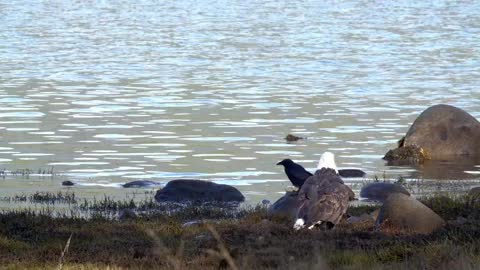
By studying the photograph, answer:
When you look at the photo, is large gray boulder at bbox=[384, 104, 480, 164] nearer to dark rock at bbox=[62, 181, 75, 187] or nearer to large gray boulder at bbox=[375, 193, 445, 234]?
dark rock at bbox=[62, 181, 75, 187]

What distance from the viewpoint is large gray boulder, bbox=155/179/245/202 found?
18.4m

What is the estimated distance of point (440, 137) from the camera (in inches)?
949

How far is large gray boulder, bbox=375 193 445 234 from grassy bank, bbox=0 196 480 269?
211 mm

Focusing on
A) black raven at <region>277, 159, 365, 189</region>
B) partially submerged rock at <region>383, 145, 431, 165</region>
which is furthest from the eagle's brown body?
partially submerged rock at <region>383, 145, 431, 165</region>

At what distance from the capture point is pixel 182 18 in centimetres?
6806

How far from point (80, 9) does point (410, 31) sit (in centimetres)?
2555

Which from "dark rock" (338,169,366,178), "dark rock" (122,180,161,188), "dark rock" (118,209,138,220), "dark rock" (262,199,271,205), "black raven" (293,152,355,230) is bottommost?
"dark rock" (338,169,366,178)

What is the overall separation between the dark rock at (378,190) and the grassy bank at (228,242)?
1852 millimetres

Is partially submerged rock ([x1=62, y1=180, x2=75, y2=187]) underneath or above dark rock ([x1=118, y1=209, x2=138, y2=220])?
underneath

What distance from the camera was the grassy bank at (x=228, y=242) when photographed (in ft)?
35.8

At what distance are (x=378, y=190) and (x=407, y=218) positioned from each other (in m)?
4.60

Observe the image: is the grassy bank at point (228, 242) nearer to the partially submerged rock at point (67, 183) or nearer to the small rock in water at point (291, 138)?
the partially submerged rock at point (67, 183)

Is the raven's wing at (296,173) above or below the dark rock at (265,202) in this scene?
above

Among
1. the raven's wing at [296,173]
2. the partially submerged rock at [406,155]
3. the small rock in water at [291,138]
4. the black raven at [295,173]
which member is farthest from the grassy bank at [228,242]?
the small rock in water at [291,138]
